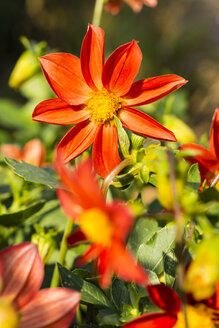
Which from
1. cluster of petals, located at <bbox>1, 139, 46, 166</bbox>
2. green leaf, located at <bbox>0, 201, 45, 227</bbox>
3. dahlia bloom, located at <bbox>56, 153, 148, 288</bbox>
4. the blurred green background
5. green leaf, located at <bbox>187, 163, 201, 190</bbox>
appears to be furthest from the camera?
the blurred green background

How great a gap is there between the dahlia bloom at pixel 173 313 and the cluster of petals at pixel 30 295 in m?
0.05

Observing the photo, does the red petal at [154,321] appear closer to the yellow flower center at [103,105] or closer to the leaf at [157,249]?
the leaf at [157,249]

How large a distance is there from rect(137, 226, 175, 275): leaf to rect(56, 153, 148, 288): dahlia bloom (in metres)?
0.12

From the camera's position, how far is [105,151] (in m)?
0.42

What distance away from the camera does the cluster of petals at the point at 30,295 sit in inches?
11.5

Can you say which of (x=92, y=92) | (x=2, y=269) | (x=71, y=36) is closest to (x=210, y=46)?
(x=71, y=36)

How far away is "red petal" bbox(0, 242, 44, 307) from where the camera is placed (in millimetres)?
303

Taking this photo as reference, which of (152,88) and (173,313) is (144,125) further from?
(173,313)

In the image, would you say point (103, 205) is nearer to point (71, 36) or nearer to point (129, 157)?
point (129, 157)

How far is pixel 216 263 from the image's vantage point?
0.82 ft

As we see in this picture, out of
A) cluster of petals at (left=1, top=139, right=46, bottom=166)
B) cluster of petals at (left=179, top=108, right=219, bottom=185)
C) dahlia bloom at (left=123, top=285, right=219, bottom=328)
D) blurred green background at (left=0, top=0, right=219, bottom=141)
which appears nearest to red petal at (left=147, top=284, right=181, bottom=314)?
dahlia bloom at (left=123, top=285, right=219, bottom=328)

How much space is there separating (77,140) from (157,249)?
0.45 feet

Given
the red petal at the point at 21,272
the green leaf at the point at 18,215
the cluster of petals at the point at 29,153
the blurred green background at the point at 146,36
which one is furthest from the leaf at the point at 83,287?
the blurred green background at the point at 146,36

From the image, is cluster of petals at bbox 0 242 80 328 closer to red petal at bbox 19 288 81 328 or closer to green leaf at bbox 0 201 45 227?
red petal at bbox 19 288 81 328
